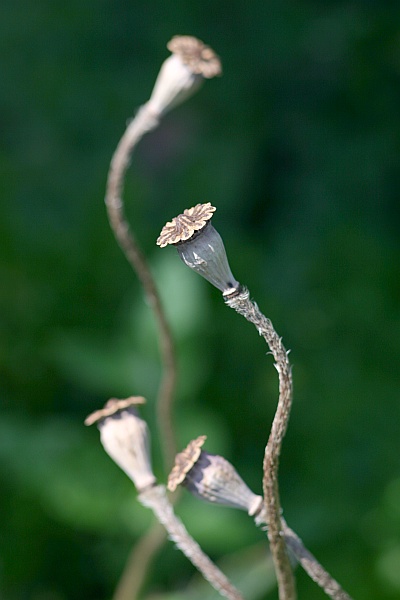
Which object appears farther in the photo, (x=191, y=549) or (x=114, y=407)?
(x=114, y=407)

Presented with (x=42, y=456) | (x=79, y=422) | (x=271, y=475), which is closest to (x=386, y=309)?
(x=79, y=422)

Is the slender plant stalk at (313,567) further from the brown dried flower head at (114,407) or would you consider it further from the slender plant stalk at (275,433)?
the brown dried flower head at (114,407)

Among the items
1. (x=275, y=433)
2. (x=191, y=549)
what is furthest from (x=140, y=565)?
(x=275, y=433)

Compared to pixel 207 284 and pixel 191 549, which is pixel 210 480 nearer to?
pixel 191 549

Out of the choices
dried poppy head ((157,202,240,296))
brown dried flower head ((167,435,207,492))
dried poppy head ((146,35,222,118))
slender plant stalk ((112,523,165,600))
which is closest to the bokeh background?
slender plant stalk ((112,523,165,600))

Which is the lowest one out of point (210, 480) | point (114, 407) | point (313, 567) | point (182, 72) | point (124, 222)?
point (313, 567)

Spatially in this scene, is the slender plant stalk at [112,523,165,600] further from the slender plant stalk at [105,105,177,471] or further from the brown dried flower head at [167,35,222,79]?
the brown dried flower head at [167,35,222,79]
